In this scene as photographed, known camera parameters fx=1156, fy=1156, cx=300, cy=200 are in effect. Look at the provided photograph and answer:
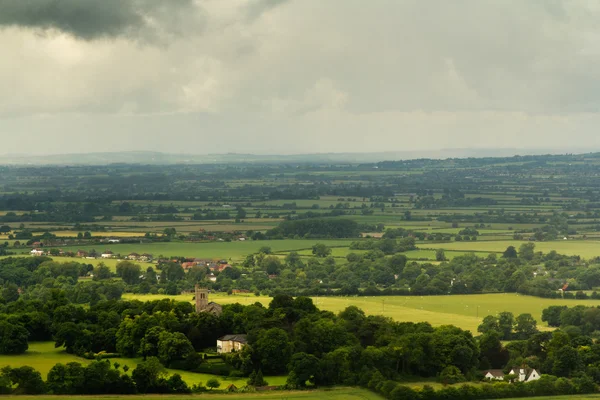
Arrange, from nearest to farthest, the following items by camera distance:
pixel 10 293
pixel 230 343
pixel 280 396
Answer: pixel 280 396 → pixel 230 343 → pixel 10 293

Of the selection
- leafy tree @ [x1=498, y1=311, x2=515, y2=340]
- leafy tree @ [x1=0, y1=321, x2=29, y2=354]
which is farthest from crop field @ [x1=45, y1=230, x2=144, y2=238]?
leafy tree @ [x1=498, y1=311, x2=515, y2=340]

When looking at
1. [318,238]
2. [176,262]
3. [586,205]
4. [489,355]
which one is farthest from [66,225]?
[489,355]

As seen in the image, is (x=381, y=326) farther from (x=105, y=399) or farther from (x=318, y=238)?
(x=318, y=238)

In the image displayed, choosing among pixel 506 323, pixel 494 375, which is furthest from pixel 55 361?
pixel 506 323

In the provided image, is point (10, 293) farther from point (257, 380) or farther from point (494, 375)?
point (494, 375)

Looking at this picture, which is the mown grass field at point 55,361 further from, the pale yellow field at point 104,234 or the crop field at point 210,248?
the pale yellow field at point 104,234

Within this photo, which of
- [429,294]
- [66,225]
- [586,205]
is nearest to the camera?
[429,294]

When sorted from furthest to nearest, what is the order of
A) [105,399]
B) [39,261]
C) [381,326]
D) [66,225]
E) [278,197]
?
1. [278,197]
2. [66,225]
3. [39,261]
4. [381,326]
5. [105,399]
